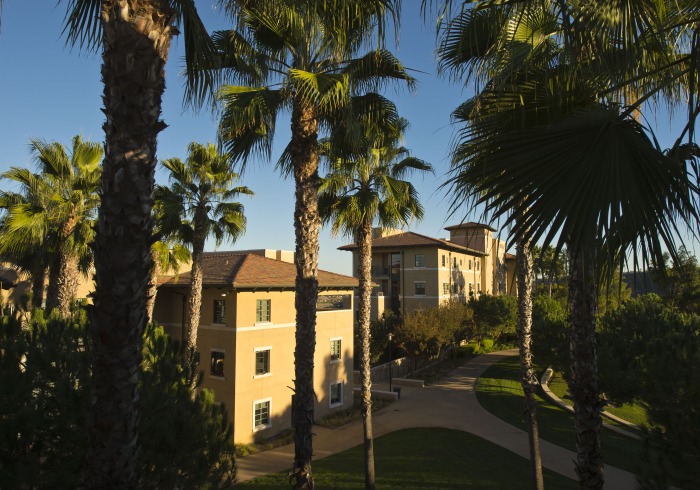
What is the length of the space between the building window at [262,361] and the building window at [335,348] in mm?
4875

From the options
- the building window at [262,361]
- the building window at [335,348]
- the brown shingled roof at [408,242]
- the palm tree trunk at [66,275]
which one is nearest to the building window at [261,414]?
the building window at [262,361]

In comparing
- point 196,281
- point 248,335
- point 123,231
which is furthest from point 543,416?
point 123,231

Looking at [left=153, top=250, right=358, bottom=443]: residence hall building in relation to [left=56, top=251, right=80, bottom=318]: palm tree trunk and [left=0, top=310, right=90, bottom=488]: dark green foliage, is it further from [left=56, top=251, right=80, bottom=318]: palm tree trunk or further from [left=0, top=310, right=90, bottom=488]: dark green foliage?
[left=0, top=310, right=90, bottom=488]: dark green foliage

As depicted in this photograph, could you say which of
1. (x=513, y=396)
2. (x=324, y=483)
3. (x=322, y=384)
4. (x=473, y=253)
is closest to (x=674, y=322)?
(x=513, y=396)

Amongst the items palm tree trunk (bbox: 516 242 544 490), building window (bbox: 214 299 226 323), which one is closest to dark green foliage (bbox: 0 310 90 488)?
palm tree trunk (bbox: 516 242 544 490)

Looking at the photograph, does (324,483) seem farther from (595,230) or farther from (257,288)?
(595,230)

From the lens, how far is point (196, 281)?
17125 millimetres

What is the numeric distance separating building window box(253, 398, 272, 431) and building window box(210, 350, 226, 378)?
6.73 ft

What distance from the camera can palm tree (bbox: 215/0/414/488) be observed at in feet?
26.9

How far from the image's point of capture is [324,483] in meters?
15.2

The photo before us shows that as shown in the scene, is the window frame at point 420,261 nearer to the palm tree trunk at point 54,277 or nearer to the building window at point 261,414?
the building window at point 261,414

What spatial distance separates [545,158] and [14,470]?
20.5 feet

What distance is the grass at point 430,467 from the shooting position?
49.5 feet

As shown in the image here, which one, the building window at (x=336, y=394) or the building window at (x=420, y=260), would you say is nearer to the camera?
the building window at (x=336, y=394)
